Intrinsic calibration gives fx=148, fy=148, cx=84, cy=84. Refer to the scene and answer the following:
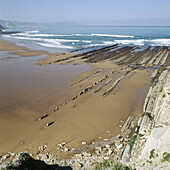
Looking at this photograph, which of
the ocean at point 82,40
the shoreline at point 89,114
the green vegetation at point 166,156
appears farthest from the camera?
the ocean at point 82,40

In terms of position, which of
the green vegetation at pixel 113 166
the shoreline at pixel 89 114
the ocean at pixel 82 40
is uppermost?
the ocean at pixel 82 40

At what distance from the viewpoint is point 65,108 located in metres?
11.0

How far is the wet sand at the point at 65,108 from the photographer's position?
26.2 feet

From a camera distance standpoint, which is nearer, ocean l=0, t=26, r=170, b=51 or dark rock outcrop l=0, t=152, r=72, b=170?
dark rock outcrop l=0, t=152, r=72, b=170

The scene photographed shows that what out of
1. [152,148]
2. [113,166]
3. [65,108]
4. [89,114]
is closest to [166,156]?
[152,148]

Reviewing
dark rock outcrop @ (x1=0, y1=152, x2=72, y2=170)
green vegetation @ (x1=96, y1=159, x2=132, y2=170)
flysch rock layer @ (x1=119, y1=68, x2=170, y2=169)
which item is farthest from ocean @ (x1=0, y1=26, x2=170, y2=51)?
green vegetation @ (x1=96, y1=159, x2=132, y2=170)

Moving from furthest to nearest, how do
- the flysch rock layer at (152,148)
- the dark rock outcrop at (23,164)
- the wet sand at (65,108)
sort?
the wet sand at (65,108) → the flysch rock layer at (152,148) → the dark rock outcrop at (23,164)

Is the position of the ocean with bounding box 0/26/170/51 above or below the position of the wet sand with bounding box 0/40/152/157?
above

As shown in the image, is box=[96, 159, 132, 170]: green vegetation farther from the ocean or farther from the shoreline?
the ocean

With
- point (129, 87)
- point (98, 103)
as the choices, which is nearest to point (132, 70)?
point (129, 87)

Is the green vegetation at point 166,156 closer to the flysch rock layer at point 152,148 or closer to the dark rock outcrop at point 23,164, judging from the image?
the flysch rock layer at point 152,148

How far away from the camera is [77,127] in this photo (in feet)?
29.1

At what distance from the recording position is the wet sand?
8.00m

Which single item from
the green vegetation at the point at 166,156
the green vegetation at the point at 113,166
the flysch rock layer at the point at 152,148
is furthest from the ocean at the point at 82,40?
the green vegetation at the point at 166,156
